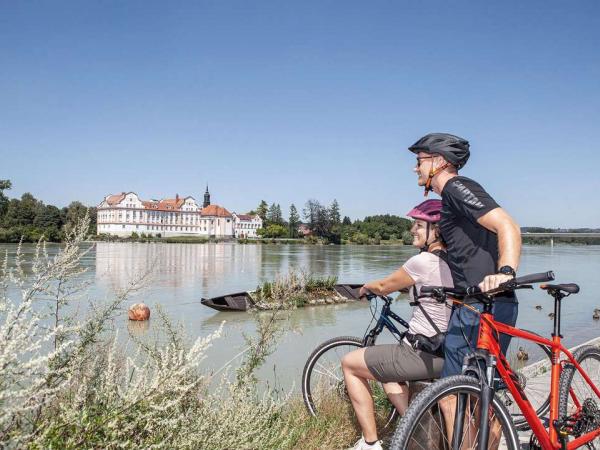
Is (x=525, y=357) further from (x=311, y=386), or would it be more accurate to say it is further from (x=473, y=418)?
(x=473, y=418)

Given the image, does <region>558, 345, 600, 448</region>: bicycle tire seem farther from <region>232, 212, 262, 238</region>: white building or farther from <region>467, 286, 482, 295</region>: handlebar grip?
<region>232, 212, 262, 238</region>: white building

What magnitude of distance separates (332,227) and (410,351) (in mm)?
130366

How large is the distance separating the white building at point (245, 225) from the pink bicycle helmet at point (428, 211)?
14328cm

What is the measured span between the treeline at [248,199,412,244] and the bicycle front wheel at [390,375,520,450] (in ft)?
384

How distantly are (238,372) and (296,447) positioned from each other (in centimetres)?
69

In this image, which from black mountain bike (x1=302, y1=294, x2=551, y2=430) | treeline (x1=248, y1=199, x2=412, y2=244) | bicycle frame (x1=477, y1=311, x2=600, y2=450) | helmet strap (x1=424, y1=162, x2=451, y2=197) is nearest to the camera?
bicycle frame (x1=477, y1=311, x2=600, y2=450)

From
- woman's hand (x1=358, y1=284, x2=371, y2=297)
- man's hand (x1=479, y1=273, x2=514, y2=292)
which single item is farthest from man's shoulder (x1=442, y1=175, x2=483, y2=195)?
woman's hand (x1=358, y1=284, x2=371, y2=297)

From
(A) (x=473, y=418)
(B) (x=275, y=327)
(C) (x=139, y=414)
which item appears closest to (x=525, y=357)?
(B) (x=275, y=327)

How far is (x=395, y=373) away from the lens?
294 centimetres

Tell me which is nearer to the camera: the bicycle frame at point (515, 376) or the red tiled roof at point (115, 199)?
the bicycle frame at point (515, 376)

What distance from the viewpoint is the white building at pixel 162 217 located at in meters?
133

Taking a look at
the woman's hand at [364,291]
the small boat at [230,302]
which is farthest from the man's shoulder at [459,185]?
the small boat at [230,302]

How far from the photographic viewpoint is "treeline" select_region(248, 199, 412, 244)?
5007 inches

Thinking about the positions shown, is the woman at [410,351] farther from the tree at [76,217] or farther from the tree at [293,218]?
the tree at [293,218]
